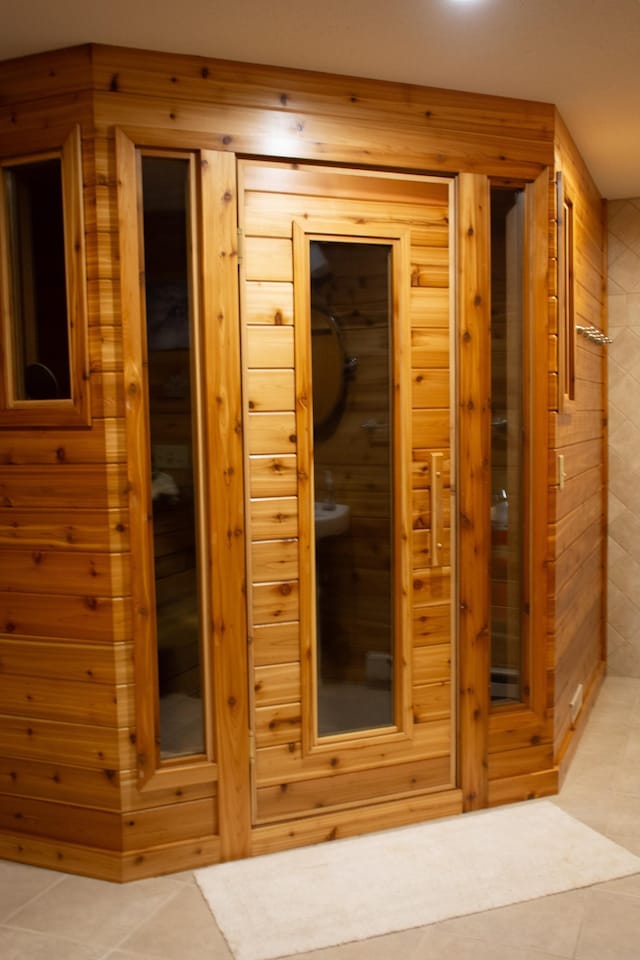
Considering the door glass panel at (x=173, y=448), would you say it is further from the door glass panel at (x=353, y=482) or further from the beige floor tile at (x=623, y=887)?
the beige floor tile at (x=623, y=887)

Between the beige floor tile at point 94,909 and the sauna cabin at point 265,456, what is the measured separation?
71 mm

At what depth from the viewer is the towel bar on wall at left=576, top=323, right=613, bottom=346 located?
3.82 meters

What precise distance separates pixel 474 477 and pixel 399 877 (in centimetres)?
131

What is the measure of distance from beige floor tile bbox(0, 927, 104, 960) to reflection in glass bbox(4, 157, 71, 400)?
1.54 m

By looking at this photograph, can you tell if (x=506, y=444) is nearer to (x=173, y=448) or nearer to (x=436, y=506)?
(x=436, y=506)

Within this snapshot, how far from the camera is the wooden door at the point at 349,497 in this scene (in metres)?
2.83

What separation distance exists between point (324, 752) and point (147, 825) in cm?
61

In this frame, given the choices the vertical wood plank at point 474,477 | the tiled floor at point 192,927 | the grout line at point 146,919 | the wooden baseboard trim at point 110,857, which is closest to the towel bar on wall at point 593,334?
the vertical wood plank at point 474,477

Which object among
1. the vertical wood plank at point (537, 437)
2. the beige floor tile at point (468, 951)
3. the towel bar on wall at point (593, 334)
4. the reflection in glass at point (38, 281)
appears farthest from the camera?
the towel bar on wall at point (593, 334)

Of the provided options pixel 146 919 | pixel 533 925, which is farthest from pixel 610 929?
pixel 146 919

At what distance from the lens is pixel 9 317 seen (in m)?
2.75

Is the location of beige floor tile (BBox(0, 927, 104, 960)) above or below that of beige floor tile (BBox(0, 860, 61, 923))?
above

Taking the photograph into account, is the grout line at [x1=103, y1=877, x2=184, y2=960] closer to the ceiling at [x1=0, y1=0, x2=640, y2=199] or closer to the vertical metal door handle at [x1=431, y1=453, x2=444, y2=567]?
the vertical metal door handle at [x1=431, y1=453, x2=444, y2=567]

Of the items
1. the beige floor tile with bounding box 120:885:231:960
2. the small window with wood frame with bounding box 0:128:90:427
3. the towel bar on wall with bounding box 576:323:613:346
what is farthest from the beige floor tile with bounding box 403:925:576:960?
the towel bar on wall with bounding box 576:323:613:346
